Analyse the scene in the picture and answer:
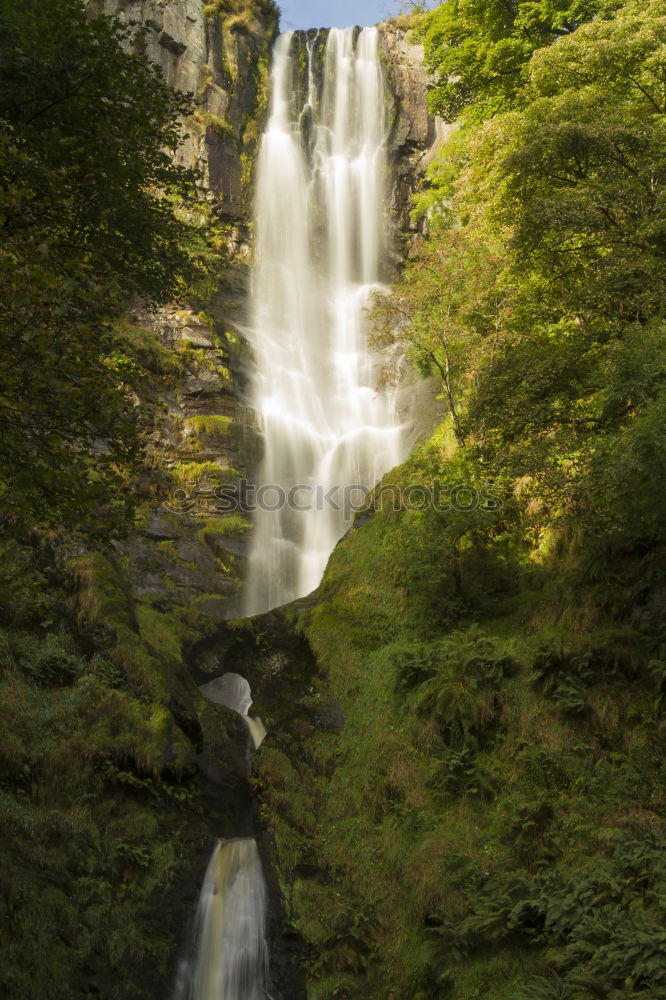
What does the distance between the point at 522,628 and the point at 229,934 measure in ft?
20.5

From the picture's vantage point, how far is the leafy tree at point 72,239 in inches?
222

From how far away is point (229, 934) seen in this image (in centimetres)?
1002

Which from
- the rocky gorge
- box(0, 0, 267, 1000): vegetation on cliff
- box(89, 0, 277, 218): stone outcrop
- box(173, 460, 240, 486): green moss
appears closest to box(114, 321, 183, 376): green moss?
box(173, 460, 240, 486): green moss

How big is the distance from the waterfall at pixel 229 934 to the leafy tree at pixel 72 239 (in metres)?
6.53

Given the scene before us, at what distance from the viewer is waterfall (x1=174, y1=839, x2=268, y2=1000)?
30.9 ft

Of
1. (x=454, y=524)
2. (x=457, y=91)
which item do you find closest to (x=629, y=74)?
(x=454, y=524)

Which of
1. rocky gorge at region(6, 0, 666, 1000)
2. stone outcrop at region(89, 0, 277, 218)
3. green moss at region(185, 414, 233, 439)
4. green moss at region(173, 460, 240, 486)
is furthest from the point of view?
stone outcrop at region(89, 0, 277, 218)

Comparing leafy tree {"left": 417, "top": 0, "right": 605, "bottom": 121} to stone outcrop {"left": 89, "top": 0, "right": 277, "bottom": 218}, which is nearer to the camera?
leafy tree {"left": 417, "top": 0, "right": 605, "bottom": 121}

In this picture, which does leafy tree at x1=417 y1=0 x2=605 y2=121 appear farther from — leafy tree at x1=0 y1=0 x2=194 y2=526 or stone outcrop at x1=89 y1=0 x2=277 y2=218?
leafy tree at x1=0 y1=0 x2=194 y2=526

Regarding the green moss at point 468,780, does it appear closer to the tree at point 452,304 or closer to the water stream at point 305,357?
the water stream at point 305,357

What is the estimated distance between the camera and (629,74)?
1350 centimetres

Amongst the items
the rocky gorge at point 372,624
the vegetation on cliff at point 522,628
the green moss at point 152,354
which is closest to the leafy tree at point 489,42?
the rocky gorge at point 372,624

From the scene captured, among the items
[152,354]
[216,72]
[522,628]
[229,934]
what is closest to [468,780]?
[522,628]

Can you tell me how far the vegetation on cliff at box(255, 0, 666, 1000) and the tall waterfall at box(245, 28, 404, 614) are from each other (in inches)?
275
